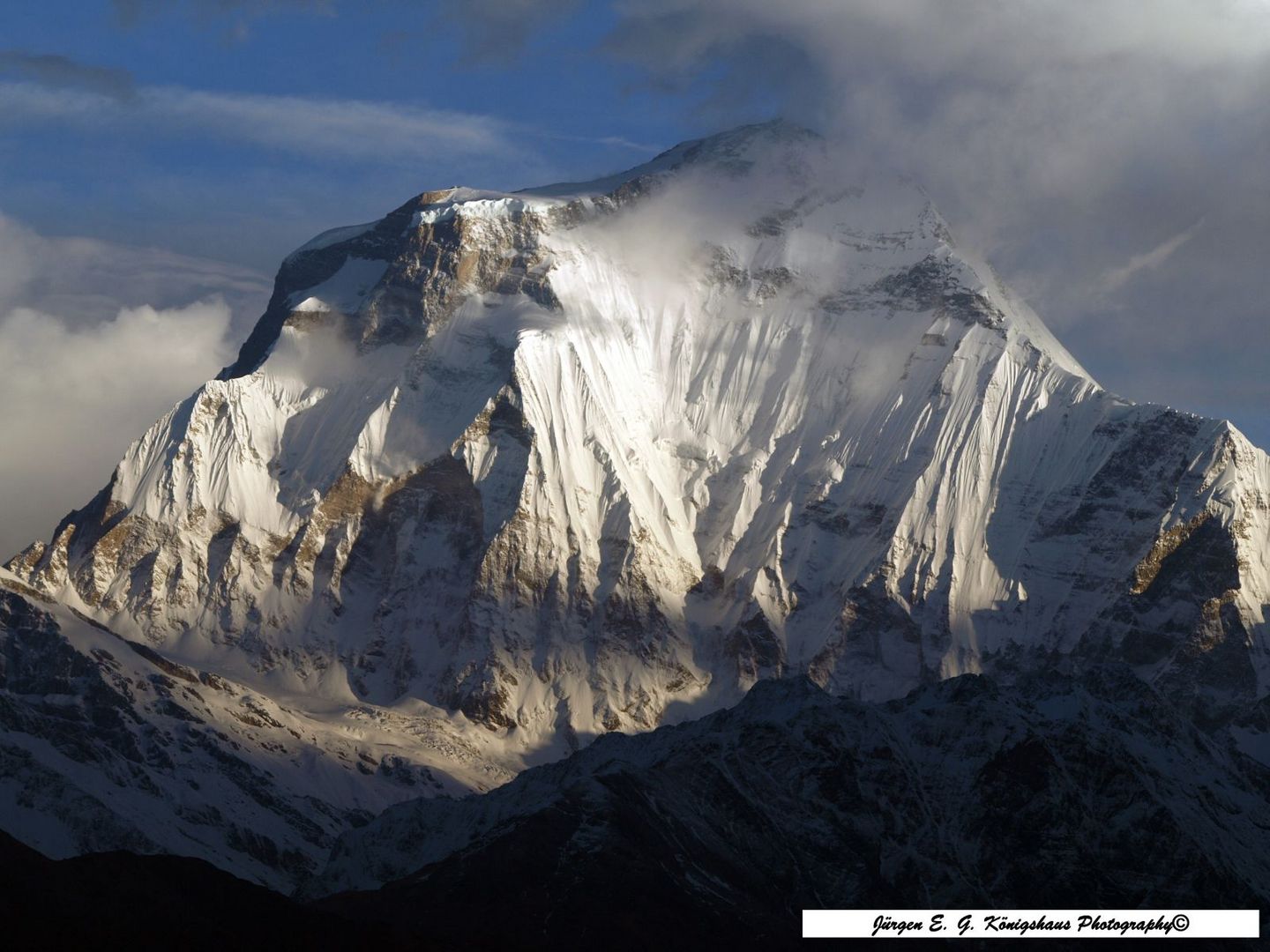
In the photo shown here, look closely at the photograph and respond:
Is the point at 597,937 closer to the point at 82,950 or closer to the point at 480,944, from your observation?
the point at 480,944

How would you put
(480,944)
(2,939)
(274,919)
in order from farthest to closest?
(480,944), (274,919), (2,939)

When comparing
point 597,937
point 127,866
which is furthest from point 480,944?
point 127,866

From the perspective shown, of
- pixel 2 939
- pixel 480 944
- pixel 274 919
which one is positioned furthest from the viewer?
pixel 480 944

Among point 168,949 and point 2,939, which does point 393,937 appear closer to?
point 168,949

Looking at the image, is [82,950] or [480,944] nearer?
[82,950]

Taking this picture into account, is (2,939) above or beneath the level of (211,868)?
beneath

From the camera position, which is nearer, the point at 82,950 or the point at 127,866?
the point at 82,950

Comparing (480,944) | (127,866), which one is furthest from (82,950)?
(480,944)

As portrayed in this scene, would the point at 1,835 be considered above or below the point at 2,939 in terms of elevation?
above
